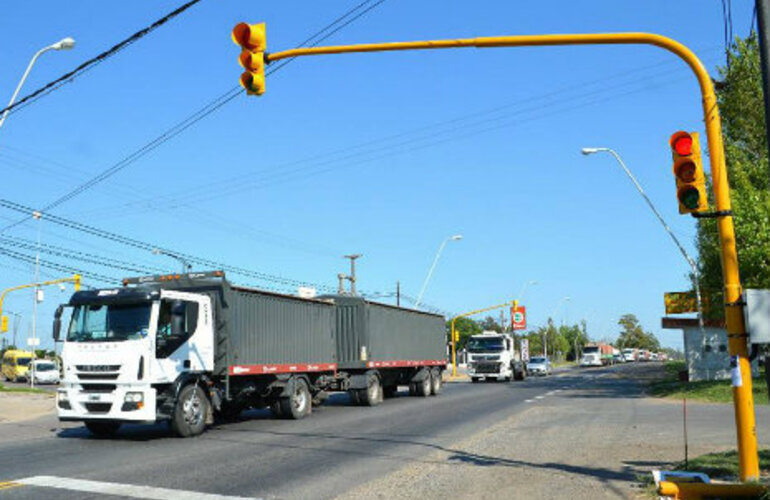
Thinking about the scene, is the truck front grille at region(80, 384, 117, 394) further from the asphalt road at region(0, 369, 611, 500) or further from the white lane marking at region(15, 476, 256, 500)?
the white lane marking at region(15, 476, 256, 500)

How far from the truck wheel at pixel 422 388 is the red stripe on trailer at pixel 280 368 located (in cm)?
757

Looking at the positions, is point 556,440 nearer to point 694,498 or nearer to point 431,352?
point 694,498

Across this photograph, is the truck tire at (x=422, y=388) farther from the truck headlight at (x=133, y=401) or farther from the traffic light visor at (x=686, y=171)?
the traffic light visor at (x=686, y=171)

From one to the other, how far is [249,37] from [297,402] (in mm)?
11950

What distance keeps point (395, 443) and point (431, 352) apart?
1631 cm

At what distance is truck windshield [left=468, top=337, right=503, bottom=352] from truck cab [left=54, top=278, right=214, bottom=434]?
A: 26906 mm

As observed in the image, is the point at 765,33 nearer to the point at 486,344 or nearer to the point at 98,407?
the point at 98,407

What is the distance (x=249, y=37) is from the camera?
8.68 metres

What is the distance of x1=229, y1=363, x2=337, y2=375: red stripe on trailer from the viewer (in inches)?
632

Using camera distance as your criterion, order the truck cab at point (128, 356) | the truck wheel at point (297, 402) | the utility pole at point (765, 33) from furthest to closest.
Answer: the truck wheel at point (297, 402) < the truck cab at point (128, 356) < the utility pole at point (765, 33)

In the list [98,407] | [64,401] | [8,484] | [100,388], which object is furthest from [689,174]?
[64,401]

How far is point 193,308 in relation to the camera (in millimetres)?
14766

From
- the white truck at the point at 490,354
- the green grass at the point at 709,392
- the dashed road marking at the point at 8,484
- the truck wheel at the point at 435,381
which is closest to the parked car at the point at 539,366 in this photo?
the white truck at the point at 490,354

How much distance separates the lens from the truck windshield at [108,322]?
13.9m
